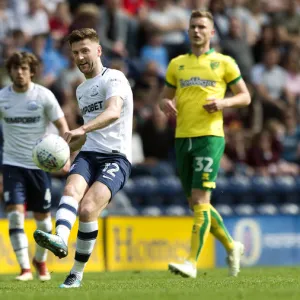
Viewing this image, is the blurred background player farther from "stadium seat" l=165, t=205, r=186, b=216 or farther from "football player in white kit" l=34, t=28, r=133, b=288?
"stadium seat" l=165, t=205, r=186, b=216

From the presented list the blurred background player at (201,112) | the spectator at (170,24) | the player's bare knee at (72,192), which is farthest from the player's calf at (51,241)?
the spectator at (170,24)

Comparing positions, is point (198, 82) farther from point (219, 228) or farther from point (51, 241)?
point (51, 241)

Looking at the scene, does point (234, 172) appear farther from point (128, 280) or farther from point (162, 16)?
point (128, 280)

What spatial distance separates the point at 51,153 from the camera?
8.20m

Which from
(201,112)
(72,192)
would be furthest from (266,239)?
(72,192)

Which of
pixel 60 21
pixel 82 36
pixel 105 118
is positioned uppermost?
pixel 60 21

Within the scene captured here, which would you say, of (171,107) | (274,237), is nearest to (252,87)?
(274,237)

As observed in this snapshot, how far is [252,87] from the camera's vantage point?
19203 millimetres

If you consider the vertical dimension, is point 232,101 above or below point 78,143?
above

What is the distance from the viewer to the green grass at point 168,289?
7.47 meters

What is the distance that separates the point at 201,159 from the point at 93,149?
6.36ft

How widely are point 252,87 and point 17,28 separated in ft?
16.4

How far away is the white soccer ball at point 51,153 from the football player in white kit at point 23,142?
230 cm

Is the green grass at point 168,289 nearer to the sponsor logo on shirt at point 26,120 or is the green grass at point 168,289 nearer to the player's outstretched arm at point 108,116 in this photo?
the player's outstretched arm at point 108,116
